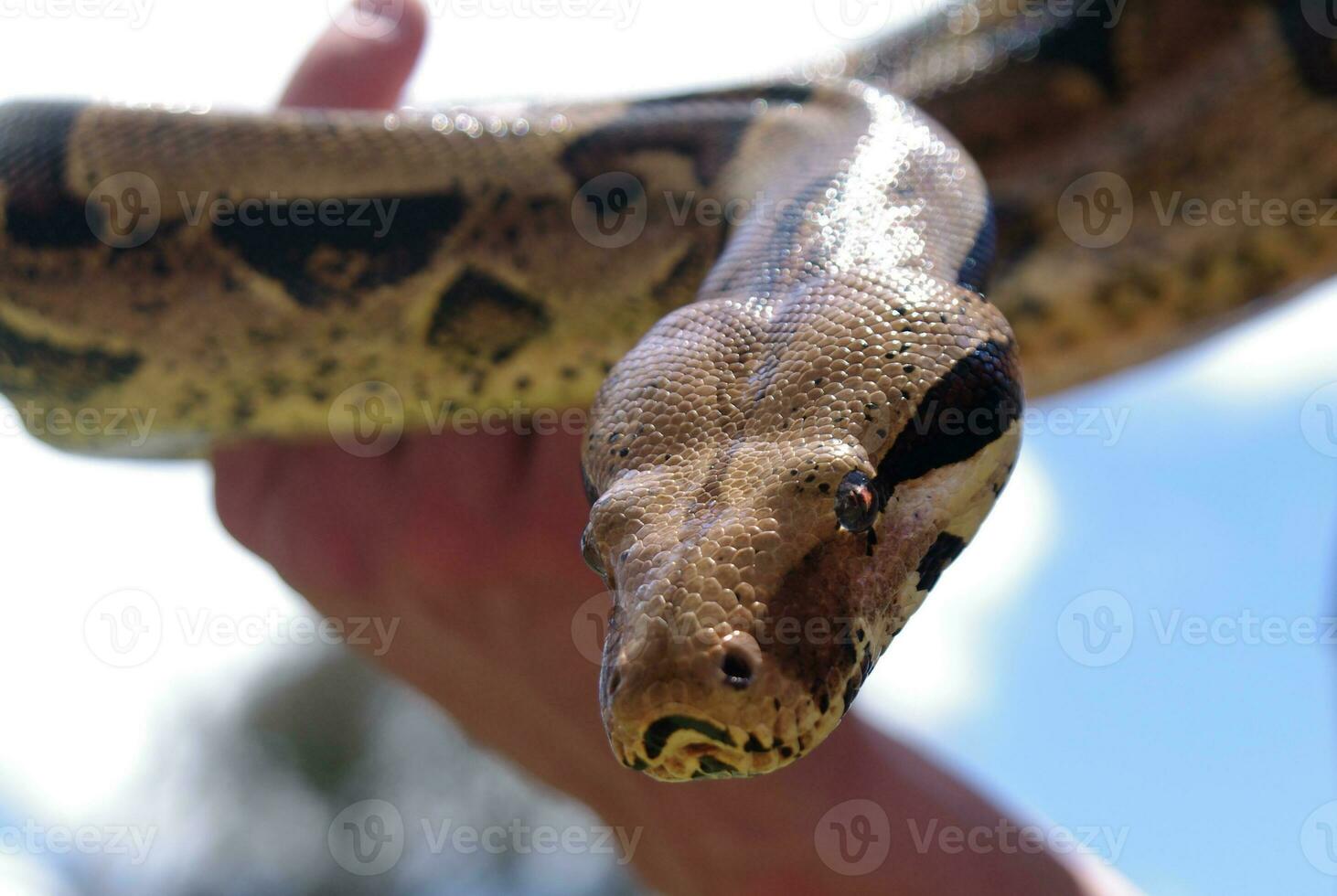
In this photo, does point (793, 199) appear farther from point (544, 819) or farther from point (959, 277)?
point (544, 819)

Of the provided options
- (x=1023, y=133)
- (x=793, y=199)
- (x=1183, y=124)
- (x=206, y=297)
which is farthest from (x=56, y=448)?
(x=1183, y=124)

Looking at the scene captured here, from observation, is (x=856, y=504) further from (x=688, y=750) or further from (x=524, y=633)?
(x=524, y=633)

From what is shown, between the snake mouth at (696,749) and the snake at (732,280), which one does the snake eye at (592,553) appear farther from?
the snake mouth at (696,749)

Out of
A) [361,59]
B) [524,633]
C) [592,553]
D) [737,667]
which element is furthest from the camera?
[361,59]

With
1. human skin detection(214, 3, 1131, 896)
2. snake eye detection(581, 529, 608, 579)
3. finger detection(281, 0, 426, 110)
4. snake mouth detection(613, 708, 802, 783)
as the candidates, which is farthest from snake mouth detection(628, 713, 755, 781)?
finger detection(281, 0, 426, 110)

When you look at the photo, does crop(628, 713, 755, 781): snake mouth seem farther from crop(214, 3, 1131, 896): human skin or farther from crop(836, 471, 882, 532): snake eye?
crop(214, 3, 1131, 896): human skin

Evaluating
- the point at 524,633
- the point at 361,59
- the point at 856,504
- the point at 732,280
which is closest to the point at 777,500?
the point at 856,504
